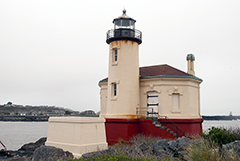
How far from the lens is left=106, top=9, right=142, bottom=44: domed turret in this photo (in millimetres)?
20953

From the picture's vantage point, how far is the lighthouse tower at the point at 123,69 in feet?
66.5

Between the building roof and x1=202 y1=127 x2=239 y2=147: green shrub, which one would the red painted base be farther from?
x1=202 y1=127 x2=239 y2=147: green shrub

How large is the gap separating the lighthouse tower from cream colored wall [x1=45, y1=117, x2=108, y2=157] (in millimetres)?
6316

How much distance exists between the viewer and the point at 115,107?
20328mm

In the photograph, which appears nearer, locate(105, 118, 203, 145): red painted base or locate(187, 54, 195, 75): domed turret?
locate(105, 118, 203, 145): red painted base

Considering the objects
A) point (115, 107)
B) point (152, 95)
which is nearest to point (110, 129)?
point (115, 107)

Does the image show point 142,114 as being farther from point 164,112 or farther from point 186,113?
point 186,113

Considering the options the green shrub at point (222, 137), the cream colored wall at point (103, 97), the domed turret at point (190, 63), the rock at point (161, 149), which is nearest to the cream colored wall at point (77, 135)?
the rock at point (161, 149)

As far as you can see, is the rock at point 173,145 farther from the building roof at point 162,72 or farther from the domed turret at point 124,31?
the domed turret at point 124,31

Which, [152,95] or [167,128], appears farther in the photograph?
[152,95]

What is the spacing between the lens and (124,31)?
21047mm

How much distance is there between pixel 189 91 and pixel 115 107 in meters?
5.95

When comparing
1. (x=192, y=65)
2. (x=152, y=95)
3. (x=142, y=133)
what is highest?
(x=192, y=65)

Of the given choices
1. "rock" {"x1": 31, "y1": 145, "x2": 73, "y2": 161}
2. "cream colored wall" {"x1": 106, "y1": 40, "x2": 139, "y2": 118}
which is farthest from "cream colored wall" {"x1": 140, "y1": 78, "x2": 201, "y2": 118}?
"rock" {"x1": 31, "y1": 145, "x2": 73, "y2": 161}
